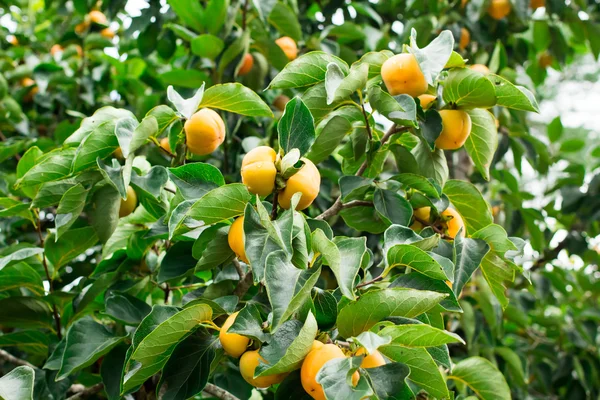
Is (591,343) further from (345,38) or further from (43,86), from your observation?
(43,86)

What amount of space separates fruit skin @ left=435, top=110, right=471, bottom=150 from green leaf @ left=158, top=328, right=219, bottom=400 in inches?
20.0

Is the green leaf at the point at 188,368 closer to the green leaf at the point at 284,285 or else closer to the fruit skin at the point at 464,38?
the green leaf at the point at 284,285

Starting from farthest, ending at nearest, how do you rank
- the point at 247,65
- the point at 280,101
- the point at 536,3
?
1. the point at 536,3
2. the point at 280,101
3. the point at 247,65

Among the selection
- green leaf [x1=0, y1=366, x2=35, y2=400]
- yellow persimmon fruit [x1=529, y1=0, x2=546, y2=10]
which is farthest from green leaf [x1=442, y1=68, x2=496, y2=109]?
yellow persimmon fruit [x1=529, y1=0, x2=546, y2=10]

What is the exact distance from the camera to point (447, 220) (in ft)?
3.59

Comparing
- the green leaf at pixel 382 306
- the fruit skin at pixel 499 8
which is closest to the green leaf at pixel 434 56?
the green leaf at pixel 382 306

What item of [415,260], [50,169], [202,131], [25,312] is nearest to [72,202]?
[50,169]

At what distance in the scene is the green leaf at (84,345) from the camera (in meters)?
1.02

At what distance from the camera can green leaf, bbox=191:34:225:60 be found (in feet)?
5.34

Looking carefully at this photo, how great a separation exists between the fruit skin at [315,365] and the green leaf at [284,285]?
0.22ft

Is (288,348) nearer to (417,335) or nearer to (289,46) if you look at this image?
(417,335)

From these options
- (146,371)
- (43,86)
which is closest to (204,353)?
(146,371)

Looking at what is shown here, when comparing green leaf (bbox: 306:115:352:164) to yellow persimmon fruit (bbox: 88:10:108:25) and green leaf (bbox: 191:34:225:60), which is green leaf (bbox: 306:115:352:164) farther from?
yellow persimmon fruit (bbox: 88:10:108:25)

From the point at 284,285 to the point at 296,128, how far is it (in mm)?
282
